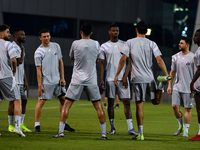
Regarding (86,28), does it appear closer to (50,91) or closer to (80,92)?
(80,92)

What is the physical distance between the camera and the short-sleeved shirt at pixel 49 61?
10734 mm

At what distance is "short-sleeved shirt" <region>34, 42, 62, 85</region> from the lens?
10.7 meters

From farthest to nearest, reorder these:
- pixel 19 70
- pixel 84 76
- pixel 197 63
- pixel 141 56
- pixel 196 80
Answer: pixel 19 70
pixel 196 80
pixel 197 63
pixel 141 56
pixel 84 76

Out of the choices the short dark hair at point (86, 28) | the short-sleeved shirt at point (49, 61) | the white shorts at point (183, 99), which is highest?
the short dark hair at point (86, 28)

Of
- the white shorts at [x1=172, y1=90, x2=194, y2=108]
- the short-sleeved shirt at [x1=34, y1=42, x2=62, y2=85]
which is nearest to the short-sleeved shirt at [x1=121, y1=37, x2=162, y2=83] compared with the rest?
the white shorts at [x1=172, y1=90, x2=194, y2=108]

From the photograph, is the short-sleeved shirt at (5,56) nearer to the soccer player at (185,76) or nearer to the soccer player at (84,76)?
the soccer player at (84,76)

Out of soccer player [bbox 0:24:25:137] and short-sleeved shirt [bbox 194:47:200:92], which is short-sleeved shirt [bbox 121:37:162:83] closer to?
short-sleeved shirt [bbox 194:47:200:92]

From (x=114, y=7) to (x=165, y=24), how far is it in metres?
5.59

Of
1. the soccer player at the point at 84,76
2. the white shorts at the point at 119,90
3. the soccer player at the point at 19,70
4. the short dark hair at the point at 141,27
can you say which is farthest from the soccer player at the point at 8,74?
the short dark hair at the point at 141,27

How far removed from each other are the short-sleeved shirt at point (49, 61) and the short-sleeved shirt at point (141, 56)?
2.34 m

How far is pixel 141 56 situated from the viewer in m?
9.20

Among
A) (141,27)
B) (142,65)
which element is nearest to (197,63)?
(142,65)

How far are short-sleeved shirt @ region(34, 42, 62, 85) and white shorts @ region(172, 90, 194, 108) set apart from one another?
309 centimetres

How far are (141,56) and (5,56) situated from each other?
2.96 m
